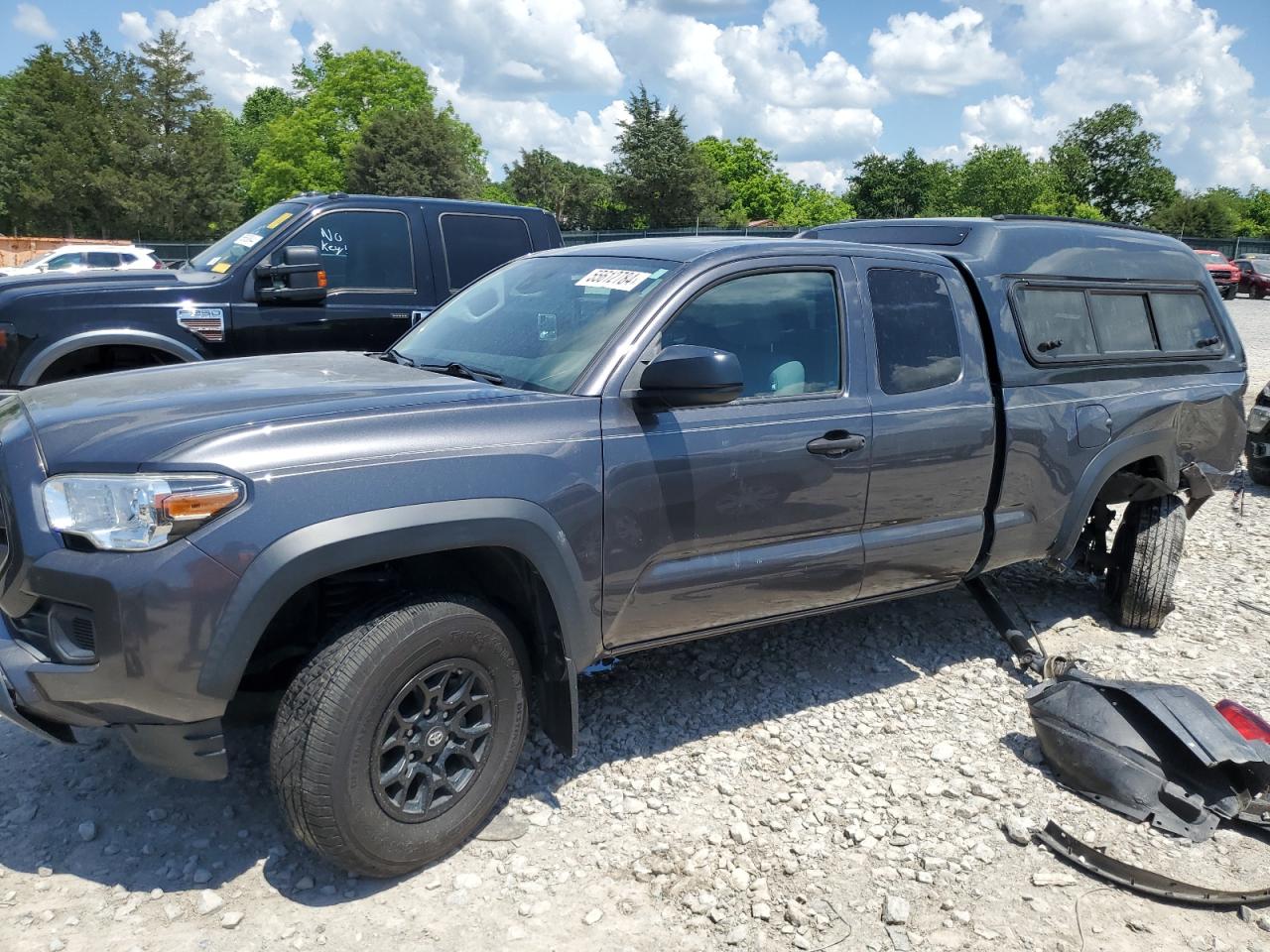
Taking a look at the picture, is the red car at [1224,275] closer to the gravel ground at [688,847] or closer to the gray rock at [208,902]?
the gravel ground at [688,847]

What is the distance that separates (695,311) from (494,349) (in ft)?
2.51

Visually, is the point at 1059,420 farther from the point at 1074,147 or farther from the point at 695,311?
the point at 1074,147

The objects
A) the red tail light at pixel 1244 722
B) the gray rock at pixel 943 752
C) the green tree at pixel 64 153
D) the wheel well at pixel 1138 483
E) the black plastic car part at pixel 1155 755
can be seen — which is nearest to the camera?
the black plastic car part at pixel 1155 755

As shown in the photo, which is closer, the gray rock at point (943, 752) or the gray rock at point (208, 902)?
the gray rock at point (208, 902)

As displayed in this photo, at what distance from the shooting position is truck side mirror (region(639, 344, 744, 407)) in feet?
10.0

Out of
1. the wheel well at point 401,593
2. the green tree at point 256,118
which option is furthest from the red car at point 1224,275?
the green tree at point 256,118

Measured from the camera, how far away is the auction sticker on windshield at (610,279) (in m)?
3.56

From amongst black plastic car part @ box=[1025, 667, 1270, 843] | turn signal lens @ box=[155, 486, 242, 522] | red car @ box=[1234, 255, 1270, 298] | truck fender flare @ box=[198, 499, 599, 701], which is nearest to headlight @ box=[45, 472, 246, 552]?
turn signal lens @ box=[155, 486, 242, 522]

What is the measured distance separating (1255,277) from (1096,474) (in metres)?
35.2

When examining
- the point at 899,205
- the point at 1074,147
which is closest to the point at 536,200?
the point at 899,205

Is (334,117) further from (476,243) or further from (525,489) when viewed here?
(525,489)

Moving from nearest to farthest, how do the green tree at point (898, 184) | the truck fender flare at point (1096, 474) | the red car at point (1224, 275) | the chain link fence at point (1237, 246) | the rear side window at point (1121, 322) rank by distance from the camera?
1. the truck fender flare at point (1096, 474)
2. the rear side window at point (1121, 322)
3. the red car at point (1224, 275)
4. the chain link fence at point (1237, 246)
5. the green tree at point (898, 184)

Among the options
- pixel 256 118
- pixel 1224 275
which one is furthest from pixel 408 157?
pixel 256 118

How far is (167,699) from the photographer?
8.33 ft
